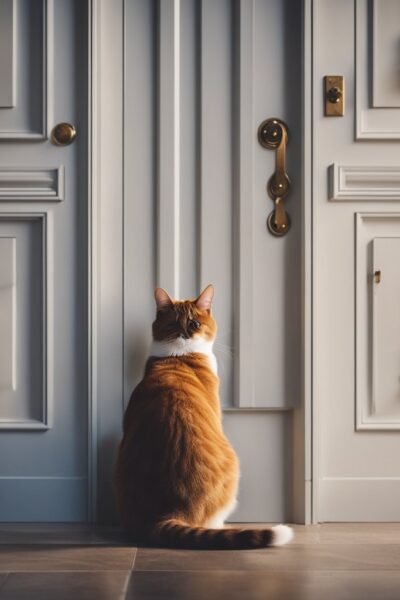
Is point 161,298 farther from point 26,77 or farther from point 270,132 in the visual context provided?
point 26,77

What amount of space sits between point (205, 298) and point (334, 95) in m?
0.65

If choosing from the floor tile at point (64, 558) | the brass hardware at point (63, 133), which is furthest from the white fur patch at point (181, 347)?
the brass hardware at point (63, 133)

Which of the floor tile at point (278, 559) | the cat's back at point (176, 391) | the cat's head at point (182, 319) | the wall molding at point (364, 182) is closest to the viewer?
the floor tile at point (278, 559)

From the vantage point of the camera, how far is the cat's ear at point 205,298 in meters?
1.79

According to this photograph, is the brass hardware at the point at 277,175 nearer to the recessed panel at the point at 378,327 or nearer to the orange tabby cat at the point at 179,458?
the recessed panel at the point at 378,327

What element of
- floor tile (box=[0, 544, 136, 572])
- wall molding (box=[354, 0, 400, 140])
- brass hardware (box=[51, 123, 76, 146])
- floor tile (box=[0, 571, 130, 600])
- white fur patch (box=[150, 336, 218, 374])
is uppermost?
wall molding (box=[354, 0, 400, 140])

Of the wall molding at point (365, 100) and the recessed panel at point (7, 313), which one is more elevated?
the wall molding at point (365, 100)

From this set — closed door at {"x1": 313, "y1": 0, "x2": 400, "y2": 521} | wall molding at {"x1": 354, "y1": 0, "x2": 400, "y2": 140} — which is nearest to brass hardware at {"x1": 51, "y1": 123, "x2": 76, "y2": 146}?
closed door at {"x1": 313, "y1": 0, "x2": 400, "y2": 521}

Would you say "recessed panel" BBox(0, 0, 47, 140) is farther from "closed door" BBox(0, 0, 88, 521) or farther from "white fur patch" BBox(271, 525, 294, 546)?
"white fur patch" BBox(271, 525, 294, 546)

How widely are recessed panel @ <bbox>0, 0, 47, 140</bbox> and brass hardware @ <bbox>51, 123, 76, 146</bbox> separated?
0.03 meters

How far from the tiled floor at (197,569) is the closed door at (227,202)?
34 cm

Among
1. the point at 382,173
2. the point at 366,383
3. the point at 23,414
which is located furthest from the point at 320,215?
the point at 23,414

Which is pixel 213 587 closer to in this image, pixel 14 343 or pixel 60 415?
pixel 60 415

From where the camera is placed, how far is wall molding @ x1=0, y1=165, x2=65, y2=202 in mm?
1881
